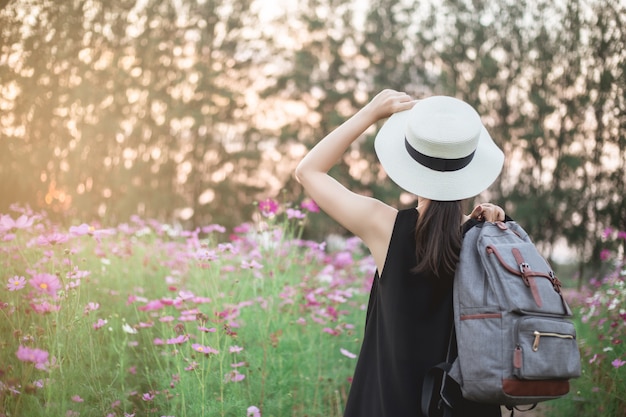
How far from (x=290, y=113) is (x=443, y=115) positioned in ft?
64.5

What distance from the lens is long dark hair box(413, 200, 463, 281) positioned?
1.65 metres

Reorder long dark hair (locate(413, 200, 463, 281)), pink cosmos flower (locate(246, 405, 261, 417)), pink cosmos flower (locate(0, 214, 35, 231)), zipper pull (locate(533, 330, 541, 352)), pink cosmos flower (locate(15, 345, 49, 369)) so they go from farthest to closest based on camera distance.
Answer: pink cosmos flower (locate(0, 214, 35, 231))
pink cosmos flower (locate(246, 405, 261, 417))
pink cosmos flower (locate(15, 345, 49, 369))
long dark hair (locate(413, 200, 463, 281))
zipper pull (locate(533, 330, 541, 352))

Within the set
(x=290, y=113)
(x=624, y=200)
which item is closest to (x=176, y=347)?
(x=624, y=200)

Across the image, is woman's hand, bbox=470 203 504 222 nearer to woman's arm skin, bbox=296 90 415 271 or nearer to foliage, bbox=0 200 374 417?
woman's arm skin, bbox=296 90 415 271

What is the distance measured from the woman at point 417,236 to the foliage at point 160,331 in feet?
3.09

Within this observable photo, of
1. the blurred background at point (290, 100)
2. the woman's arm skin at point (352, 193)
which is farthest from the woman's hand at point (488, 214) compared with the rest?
the blurred background at point (290, 100)

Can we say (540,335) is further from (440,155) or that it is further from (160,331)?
(160,331)

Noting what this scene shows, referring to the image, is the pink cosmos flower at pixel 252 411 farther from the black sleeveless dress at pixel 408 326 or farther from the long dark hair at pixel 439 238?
the long dark hair at pixel 439 238

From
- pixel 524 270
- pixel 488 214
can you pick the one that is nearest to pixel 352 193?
pixel 488 214

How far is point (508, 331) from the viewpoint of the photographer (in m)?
1.53

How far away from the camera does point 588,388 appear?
3852 millimetres

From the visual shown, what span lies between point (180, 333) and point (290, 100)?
18.9m

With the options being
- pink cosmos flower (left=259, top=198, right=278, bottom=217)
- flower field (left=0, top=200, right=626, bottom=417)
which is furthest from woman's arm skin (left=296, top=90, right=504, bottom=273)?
pink cosmos flower (left=259, top=198, right=278, bottom=217)

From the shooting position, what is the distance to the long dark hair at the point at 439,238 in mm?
1650
